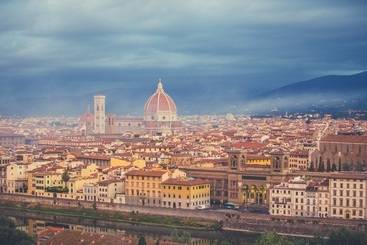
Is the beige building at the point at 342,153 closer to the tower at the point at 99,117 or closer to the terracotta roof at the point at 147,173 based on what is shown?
the terracotta roof at the point at 147,173

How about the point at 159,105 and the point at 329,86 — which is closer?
the point at 159,105

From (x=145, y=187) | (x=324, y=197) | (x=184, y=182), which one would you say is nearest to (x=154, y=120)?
(x=145, y=187)

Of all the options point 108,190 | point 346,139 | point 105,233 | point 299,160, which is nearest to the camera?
point 105,233

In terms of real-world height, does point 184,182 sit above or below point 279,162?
below

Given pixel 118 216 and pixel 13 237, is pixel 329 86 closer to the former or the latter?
pixel 118 216

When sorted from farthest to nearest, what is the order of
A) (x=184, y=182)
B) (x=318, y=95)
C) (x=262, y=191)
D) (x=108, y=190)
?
(x=318, y=95) < (x=108, y=190) < (x=262, y=191) < (x=184, y=182)

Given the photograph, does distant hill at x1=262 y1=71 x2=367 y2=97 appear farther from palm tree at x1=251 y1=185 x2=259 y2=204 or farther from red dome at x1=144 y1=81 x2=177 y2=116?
palm tree at x1=251 y1=185 x2=259 y2=204

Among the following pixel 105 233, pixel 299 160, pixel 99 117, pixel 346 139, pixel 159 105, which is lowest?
pixel 105 233

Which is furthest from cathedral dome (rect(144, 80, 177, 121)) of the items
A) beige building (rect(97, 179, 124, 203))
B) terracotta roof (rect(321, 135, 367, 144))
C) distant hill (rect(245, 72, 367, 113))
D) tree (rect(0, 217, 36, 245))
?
tree (rect(0, 217, 36, 245))
